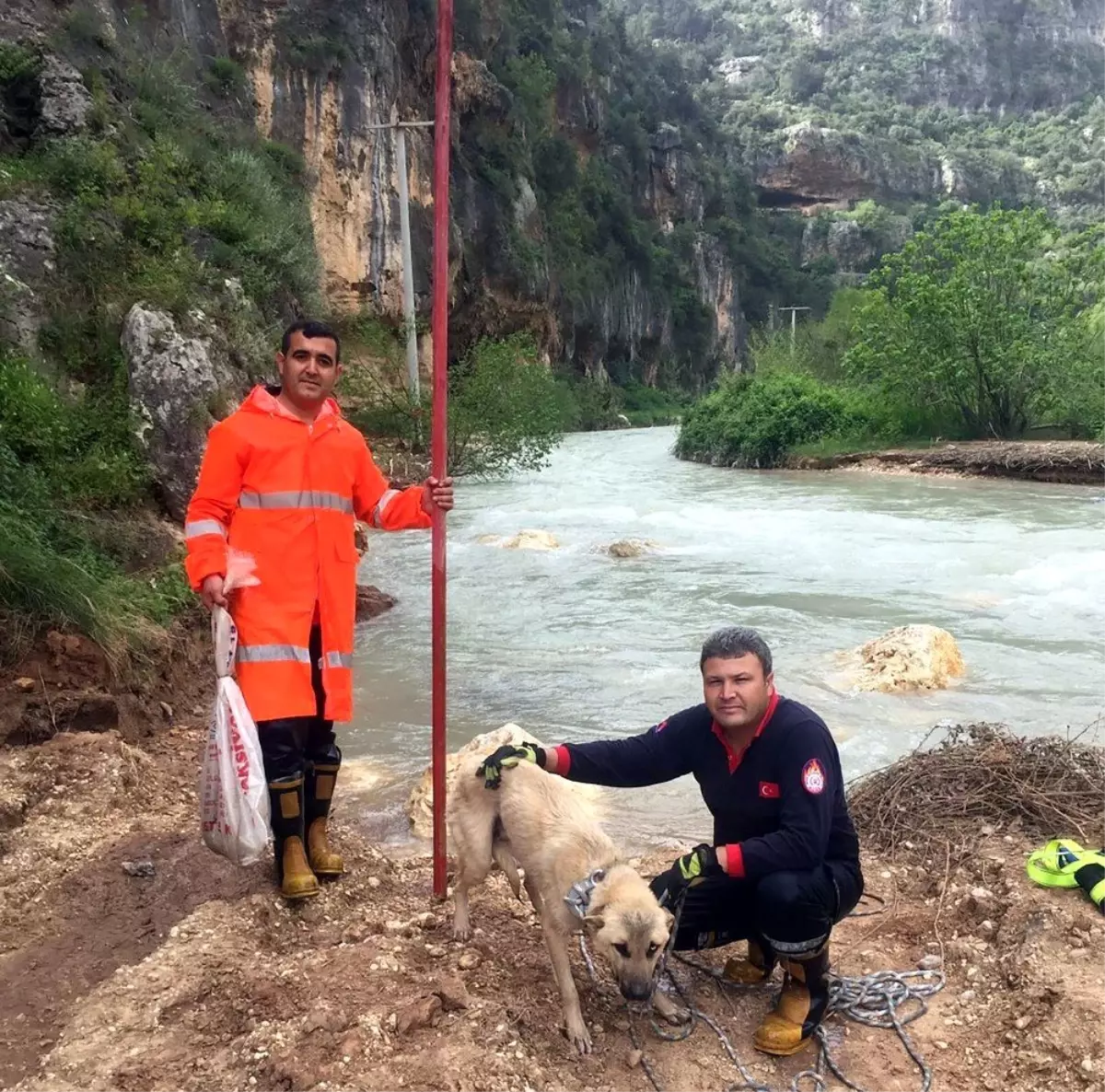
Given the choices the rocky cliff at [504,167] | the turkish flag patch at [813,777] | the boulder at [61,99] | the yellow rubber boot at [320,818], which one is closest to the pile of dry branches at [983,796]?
the turkish flag patch at [813,777]

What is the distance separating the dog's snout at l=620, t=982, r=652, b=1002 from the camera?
283cm

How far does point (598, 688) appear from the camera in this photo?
26.7 feet

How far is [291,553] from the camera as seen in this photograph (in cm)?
374

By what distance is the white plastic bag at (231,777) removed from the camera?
3.45m

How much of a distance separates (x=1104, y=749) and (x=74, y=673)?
567 centimetres

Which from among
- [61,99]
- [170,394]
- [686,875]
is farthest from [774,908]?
[61,99]

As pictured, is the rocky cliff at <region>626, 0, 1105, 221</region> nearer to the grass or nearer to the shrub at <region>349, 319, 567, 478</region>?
the grass

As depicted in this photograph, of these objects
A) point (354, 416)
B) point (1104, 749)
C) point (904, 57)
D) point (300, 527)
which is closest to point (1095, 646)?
point (1104, 749)

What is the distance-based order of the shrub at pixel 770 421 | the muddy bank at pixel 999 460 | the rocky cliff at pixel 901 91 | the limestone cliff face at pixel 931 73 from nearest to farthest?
1. the muddy bank at pixel 999 460
2. the shrub at pixel 770 421
3. the rocky cliff at pixel 901 91
4. the limestone cliff face at pixel 931 73

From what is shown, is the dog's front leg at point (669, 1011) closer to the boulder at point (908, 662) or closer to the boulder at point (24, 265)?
the boulder at point (908, 662)

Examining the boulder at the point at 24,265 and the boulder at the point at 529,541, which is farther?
the boulder at the point at 529,541

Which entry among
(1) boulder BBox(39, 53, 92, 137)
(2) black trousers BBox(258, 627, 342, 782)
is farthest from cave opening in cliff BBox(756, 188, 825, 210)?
(2) black trousers BBox(258, 627, 342, 782)

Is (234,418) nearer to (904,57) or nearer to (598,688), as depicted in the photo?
(598,688)

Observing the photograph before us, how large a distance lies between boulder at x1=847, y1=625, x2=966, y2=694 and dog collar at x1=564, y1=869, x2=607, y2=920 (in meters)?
5.22
